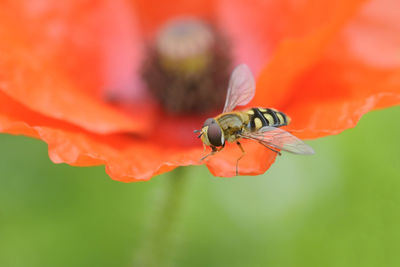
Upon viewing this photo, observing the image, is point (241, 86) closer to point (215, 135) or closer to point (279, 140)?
point (215, 135)

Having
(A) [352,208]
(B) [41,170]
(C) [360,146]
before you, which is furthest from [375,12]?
(B) [41,170]

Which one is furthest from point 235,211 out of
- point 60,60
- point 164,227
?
point 60,60

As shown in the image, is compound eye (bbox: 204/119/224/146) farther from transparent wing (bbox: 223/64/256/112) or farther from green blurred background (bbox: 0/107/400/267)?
green blurred background (bbox: 0/107/400/267)

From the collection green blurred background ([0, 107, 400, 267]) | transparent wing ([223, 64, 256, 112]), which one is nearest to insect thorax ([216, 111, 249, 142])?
transparent wing ([223, 64, 256, 112])

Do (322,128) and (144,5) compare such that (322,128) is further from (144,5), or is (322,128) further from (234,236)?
(144,5)

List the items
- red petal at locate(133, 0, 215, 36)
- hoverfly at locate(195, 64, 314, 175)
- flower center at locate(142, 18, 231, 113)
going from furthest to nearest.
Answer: red petal at locate(133, 0, 215, 36), flower center at locate(142, 18, 231, 113), hoverfly at locate(195, 64, 314, 175)

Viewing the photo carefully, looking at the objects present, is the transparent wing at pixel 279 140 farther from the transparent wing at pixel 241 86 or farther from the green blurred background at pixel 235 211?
the green blurred background at pixel 235 211
